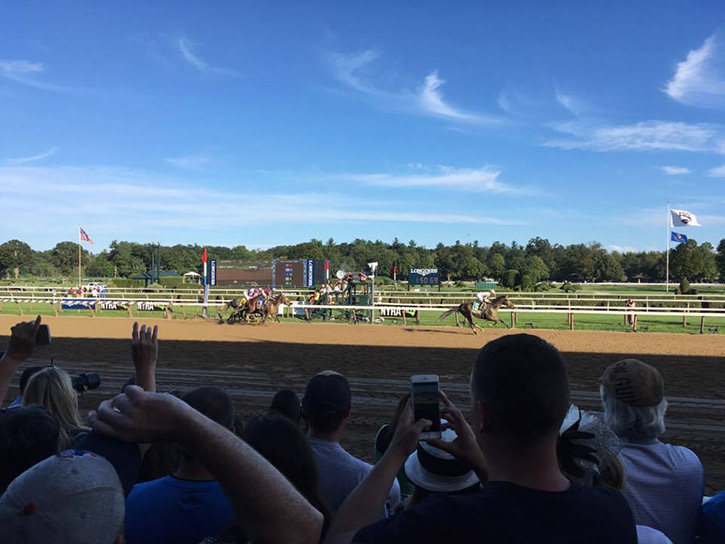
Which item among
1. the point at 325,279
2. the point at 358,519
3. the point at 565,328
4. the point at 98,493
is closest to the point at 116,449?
the point at 98,493

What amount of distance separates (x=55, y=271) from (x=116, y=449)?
103329 mm

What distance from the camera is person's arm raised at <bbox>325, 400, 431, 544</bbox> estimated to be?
150 centimetres

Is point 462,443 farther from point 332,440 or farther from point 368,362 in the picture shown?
point 368,362

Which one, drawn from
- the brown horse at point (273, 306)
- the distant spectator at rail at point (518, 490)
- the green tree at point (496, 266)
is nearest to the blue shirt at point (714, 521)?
the distant spectator at rail at point (518, 490)

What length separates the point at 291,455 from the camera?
1.96m

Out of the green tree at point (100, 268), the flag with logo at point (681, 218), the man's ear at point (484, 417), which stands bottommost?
the man's ear at point (484, 417)

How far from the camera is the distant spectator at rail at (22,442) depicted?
177cm

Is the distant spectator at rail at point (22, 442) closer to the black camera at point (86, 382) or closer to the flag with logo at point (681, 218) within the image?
the black camera at point (86, 382)

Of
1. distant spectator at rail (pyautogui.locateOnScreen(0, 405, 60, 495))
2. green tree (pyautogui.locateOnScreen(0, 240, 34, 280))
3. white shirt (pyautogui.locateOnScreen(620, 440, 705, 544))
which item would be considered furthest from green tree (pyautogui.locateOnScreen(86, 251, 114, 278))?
white shirt (pyautogui.locateOnScreen(620, 440, 705, 544))

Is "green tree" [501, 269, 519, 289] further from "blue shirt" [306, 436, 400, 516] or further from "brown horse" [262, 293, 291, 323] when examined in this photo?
"blue shirt" [306, 436, 400, 516]

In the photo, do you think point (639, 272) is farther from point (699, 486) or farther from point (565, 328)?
point (699, 486)

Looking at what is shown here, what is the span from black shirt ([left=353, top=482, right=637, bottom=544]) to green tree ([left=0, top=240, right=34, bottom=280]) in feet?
275

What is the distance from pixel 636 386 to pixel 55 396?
304 centimetres

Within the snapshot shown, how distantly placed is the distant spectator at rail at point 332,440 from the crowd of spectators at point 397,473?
16 mm
